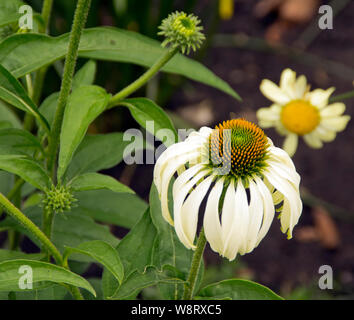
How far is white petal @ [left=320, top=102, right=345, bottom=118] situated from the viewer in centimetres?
131

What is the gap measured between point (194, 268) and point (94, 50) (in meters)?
0.38

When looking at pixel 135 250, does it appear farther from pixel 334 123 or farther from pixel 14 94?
pixel 334 123

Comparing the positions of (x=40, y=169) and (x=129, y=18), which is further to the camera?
(x=129, y=18)

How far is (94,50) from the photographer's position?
0.88 meters

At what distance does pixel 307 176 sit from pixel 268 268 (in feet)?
1.31

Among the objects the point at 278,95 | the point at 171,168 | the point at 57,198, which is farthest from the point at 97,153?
the point at 278,95

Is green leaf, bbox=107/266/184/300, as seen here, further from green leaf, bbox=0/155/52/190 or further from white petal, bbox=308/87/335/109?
white petal, bbox=308/87/335/109

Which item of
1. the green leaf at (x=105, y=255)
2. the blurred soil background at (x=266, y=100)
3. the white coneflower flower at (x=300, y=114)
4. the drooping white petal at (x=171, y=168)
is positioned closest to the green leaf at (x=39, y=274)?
the green leaf at (x=105, y=255)

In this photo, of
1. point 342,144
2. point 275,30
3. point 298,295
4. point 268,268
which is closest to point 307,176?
point 342,144

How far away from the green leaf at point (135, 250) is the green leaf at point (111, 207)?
8.3 inches

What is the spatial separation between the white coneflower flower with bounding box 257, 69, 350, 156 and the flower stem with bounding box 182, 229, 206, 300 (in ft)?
2.04

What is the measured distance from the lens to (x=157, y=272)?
0.76m

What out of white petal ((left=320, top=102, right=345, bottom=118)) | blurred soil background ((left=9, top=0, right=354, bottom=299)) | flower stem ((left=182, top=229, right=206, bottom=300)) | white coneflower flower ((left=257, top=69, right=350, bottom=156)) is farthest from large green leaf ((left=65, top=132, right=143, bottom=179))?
blurred soil background ((left=9, top=0, right=354, bottom=299))
